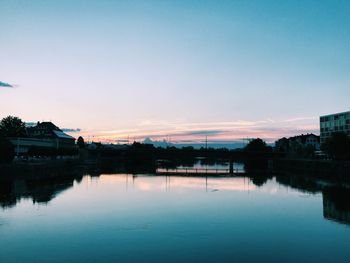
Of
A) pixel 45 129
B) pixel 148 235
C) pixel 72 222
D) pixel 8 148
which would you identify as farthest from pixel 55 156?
pixel 148 235

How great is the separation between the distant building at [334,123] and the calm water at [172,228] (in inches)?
2973

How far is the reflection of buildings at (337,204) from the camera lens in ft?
106

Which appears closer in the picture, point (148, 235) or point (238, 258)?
point (238, 258)

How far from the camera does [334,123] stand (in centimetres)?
11869

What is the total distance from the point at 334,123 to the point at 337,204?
87536 millimetres

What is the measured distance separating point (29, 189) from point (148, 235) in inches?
1264

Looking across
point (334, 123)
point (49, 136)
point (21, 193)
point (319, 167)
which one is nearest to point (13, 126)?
point (49, 136)

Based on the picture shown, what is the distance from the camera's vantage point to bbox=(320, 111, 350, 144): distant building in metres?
112

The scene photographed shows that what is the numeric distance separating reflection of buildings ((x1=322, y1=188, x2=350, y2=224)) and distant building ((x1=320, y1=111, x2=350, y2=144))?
2356 inches

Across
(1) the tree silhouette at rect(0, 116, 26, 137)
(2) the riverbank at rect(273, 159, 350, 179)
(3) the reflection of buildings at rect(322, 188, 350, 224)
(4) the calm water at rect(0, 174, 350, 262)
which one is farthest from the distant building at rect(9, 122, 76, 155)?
(3) the reflection of buildings at rect(322, 188, 350, 224)

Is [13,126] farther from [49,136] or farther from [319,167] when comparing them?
[319,167]

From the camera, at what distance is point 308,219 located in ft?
102

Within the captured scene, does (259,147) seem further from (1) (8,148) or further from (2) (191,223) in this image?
(2) (191,223)

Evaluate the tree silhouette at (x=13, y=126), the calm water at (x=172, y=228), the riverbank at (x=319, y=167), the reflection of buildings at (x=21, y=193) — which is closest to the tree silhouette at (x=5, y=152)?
the reflection of buildings at (x=21, y=193)
